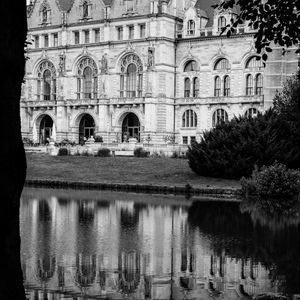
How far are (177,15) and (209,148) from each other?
3608 cm

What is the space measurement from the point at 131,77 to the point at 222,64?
33.6 ft

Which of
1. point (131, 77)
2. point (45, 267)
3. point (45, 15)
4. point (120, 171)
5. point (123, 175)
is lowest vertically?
point (123, 175)

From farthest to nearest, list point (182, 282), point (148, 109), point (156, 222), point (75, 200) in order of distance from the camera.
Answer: point (148, 109) → point (75, 200) → point (156, 222) → point (182, 282)

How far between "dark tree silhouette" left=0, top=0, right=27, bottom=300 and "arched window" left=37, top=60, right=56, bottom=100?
3039 inches

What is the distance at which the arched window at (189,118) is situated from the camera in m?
77.0

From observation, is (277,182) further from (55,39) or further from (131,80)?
(55,39)

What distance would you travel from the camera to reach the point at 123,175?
1944 inches

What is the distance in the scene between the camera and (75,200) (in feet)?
115

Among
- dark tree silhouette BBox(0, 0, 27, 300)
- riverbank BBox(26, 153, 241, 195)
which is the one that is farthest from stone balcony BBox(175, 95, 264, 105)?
dark tree silhouette BBox(0, 0, 27, 300)

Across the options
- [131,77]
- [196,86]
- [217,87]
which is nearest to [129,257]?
[217,87]

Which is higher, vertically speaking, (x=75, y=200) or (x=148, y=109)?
(x=148, y=109)

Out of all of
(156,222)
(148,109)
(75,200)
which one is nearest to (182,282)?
(156,222)

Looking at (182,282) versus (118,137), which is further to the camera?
(118,137)

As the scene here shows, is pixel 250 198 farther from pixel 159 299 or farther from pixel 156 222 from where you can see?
pixel 159 299
